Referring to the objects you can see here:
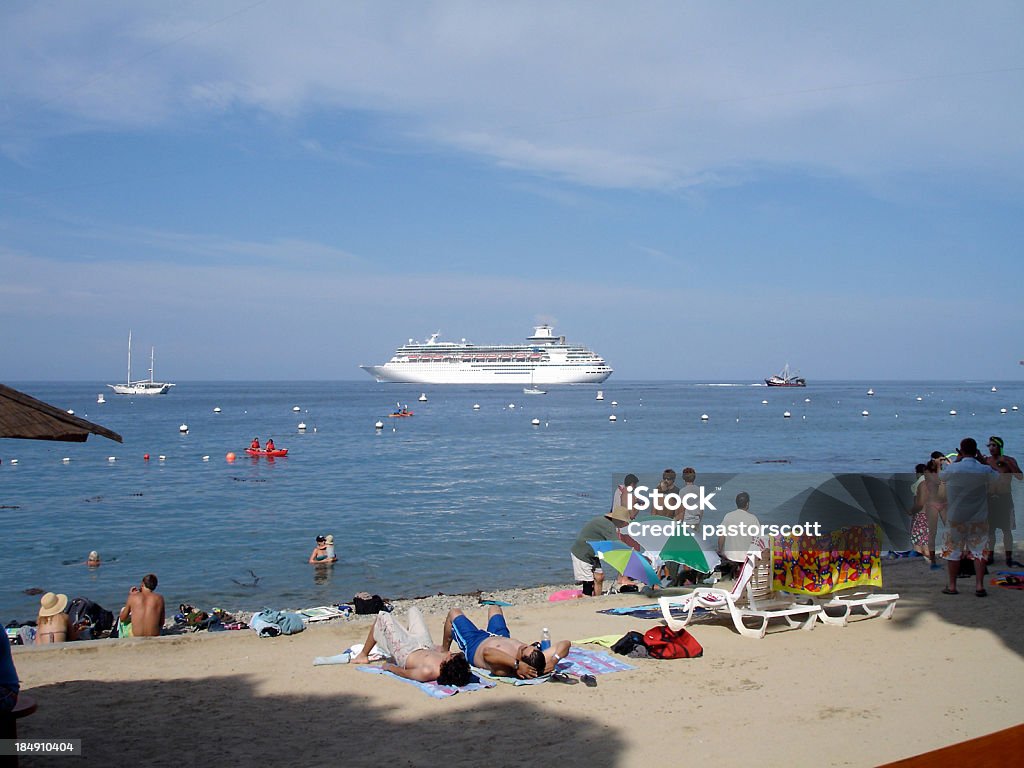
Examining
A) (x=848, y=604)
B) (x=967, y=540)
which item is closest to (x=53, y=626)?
(x=848, y=604)

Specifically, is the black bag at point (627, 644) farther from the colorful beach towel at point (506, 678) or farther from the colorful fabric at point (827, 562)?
the colorful fabric at point (827, 562)

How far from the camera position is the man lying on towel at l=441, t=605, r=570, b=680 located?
214 inches

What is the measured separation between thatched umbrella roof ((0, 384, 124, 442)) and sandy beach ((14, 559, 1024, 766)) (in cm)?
169

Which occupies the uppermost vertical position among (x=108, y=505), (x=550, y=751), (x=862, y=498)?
(x=862, y=498)

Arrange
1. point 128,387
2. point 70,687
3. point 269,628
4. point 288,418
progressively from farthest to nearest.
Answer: point 128,387 < point 288,418 < point 269,628 < point 70,687

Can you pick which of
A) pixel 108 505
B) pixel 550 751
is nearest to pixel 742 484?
pixel 108 505

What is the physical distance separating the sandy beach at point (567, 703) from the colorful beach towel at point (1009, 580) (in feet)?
3.55

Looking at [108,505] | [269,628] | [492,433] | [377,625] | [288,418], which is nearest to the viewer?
[377,625]

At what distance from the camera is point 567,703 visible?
5066 millimetres

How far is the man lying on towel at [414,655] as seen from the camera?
5.32 meters

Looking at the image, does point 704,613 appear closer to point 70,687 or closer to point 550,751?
point 550,751

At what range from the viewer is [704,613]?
7309 millimetres

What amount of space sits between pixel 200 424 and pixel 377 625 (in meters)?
52.9

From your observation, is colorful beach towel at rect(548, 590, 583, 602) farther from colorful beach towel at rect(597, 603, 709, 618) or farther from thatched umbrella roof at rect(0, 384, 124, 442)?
thatched umbrella roof at rect(0, 384, 124, 442)
